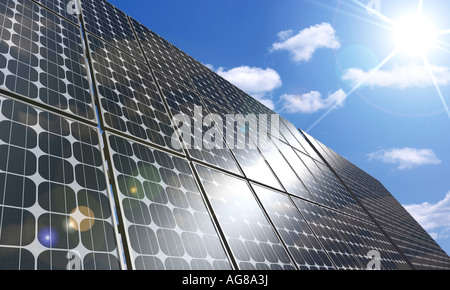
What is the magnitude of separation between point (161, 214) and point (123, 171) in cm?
98

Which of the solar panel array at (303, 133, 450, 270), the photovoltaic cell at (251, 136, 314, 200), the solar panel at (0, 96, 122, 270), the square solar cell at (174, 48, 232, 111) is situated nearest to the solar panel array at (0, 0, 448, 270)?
the solar panel at (0, 96, 122, 270)

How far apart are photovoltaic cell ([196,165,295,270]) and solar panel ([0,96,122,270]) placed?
2.58 meters

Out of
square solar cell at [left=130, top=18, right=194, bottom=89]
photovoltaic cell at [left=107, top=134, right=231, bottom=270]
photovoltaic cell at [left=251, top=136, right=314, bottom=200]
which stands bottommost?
photovoltaic cell at [left=107, top=134, right=231, bottom=270]

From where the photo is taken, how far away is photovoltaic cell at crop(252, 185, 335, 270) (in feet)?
24.3

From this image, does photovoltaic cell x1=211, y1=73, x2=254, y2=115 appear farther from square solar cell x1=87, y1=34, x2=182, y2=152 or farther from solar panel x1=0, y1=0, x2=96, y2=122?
solar panel x1=0, y1=0, x2=96, y2=122

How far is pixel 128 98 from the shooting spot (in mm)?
7395

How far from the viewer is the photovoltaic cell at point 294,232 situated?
7404mm

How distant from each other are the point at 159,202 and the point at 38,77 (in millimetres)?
3221

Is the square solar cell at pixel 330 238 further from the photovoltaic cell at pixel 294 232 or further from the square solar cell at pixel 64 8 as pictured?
the square solar cell at pixel 64 8

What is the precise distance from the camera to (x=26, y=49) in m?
5.77

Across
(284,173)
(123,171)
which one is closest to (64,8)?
(123,171)

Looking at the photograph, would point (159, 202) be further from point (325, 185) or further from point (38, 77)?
point (325, 185)
